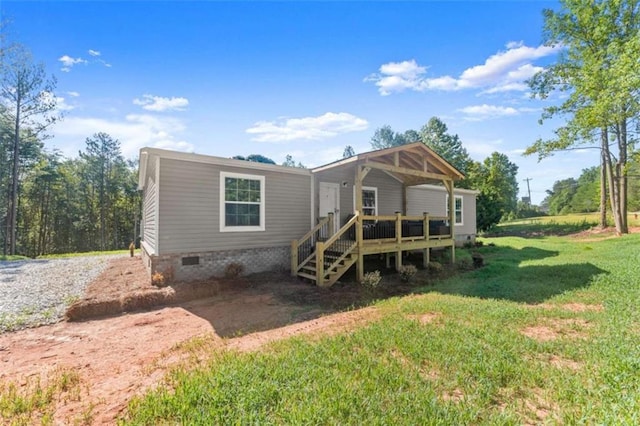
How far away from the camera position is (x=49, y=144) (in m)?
21.8

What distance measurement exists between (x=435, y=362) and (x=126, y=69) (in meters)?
12.1

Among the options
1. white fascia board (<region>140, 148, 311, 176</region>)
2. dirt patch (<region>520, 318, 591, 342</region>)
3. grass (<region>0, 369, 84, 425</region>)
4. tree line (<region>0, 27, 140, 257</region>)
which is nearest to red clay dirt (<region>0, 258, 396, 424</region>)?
grass (<region>0, 369, 84, 425</region>)

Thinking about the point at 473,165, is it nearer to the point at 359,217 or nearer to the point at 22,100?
the point at 359,217

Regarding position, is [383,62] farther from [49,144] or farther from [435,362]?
[49,144]

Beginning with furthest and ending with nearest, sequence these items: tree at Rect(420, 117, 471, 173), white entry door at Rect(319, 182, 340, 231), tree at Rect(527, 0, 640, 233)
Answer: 1. tree at Rect(420, 117, 471, 173)
2. tree at Rect(527, 0, 640, 233)
3. white entry door at Rect(319, 182, 340, 231)

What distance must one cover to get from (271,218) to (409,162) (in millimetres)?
5601

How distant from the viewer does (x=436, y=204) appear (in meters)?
14.3

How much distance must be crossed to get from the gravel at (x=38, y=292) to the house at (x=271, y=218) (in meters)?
1.70

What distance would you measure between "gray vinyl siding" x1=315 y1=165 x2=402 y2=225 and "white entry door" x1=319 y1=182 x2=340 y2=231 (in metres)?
0.16

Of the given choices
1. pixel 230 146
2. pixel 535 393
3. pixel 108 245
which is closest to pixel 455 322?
pixel 535 393

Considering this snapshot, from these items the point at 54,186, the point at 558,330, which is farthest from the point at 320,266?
the point at 54,186

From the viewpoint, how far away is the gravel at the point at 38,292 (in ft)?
16.2

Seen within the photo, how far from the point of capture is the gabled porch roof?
7824 millimetres

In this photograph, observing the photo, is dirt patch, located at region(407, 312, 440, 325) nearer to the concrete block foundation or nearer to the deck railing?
the deck railing
